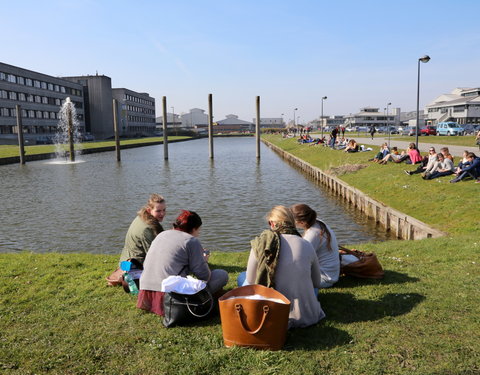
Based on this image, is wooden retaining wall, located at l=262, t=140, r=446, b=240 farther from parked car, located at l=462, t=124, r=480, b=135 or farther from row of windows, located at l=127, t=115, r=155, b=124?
row of windows, located at l=127, t=115, r=155, b=124

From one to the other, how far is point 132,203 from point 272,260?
647 inches

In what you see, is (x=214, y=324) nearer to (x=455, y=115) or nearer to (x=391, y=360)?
(x=391, y=360)

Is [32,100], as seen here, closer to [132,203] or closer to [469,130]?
[132,203]

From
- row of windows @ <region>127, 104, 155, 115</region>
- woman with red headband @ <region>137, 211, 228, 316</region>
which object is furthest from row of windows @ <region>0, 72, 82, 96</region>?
woman with red headband @ <region>137, 211, 228, 316</region>

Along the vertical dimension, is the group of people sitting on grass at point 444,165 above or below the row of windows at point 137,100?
below

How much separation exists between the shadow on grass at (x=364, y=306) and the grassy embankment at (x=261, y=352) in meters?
0.01

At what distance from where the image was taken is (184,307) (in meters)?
5.10

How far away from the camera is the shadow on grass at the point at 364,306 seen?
536cm

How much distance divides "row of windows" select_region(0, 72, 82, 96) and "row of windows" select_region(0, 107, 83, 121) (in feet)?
17.2

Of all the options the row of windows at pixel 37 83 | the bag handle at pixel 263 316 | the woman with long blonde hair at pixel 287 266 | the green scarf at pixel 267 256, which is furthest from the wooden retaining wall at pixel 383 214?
the row of windows at pixel 37 83

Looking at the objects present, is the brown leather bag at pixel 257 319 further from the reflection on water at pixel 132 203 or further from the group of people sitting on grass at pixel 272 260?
the reflection on water at pixel 132 203

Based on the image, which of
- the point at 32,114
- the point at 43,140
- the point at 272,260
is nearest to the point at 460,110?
the point at 43,140

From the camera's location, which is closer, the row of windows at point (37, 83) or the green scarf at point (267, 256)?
the green scarf at point (267, 256)

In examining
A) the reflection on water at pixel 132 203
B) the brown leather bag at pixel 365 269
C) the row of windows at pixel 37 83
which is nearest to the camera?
the brown leather bag at pixel 365 269
